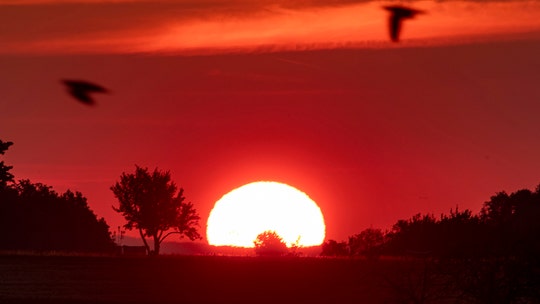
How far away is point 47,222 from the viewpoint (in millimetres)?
111562

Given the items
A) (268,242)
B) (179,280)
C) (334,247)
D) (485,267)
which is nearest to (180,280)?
(179,280)

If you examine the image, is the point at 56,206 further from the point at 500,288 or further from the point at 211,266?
the point at 500,288

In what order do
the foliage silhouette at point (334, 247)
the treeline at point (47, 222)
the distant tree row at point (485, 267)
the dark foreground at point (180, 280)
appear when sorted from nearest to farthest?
the distant tree row at point (485, 267), the dark foreground at point (180, 280), the treeline at point (47, 222), the foliage silhouette at point (334, 247)

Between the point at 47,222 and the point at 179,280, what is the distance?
119ft

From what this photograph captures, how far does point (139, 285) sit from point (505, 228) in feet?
164

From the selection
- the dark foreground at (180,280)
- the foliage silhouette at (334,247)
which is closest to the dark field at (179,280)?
the dark foreground at (180,280)

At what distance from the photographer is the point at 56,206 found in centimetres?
11625

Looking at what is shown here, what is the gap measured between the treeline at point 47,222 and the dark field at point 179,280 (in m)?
23.3

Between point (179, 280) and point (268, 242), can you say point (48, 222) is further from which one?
point (179, 280)

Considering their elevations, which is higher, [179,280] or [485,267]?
[179,280]

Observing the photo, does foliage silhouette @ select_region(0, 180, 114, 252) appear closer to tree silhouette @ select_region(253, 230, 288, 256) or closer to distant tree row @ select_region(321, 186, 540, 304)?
tree silhouette @ select_region(253, 230, 288, 256)

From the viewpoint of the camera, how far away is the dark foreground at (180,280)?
228ft

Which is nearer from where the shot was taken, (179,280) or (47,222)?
(179,280)

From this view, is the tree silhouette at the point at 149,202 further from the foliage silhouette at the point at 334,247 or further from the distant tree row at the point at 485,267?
the distant tree row at the point at 485,267
